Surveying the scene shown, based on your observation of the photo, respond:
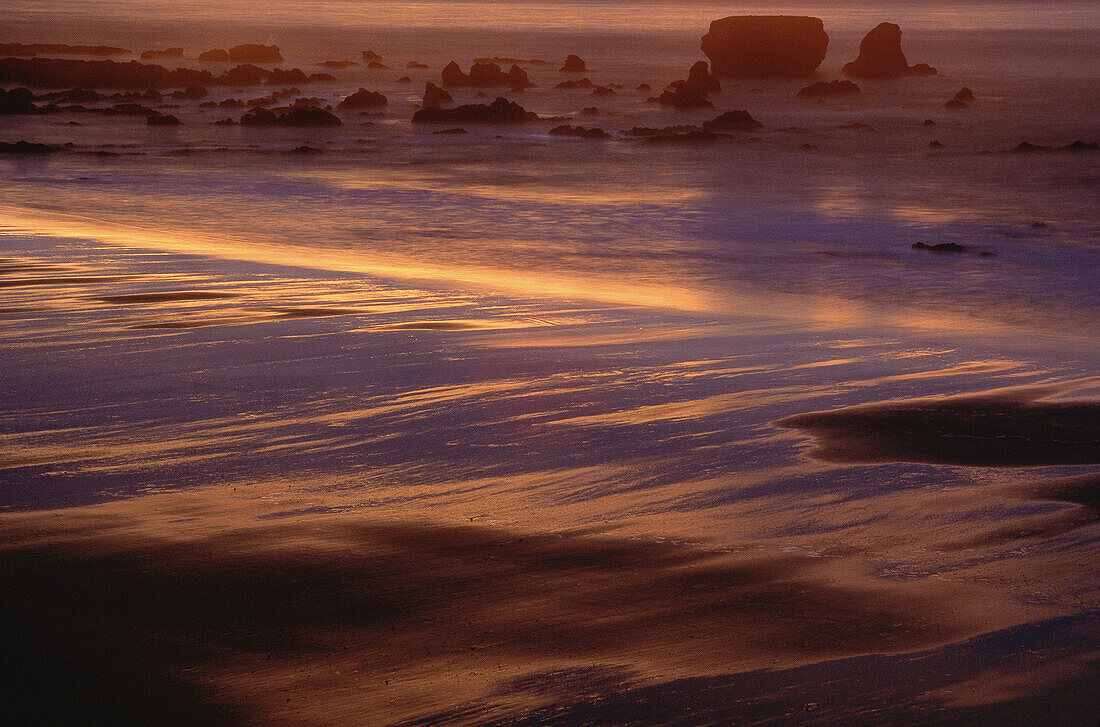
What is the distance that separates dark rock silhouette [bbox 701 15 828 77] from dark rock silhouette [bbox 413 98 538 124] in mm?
37112

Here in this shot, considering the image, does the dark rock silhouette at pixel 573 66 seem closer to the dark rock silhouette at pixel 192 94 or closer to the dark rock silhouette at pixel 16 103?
the dark rock silhouette at pixel 192 94

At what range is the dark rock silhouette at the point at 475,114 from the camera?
42.1 metres

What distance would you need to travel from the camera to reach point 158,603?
3.20 metres

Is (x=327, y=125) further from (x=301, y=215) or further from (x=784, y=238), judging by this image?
(x=784, y=238)

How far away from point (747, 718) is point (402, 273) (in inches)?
336

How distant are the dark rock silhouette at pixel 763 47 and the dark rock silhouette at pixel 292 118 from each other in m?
42.9

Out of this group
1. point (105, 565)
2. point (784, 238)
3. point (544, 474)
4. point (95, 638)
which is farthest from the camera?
point (784, 238)

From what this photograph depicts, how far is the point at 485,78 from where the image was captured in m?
64.2

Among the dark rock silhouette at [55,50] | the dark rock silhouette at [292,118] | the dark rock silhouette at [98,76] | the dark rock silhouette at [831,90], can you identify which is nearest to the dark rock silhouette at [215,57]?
the dark rock silhouette at [55,50]

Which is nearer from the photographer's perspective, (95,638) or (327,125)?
(95,638)

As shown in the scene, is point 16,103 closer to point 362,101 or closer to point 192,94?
point 192,94

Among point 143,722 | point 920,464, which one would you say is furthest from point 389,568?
point 920,464

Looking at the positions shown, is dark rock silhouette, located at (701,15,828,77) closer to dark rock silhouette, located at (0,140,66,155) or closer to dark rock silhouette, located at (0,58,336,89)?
dark rock silhouette, located at (0,58,336,89)

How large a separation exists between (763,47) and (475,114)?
128 feet
